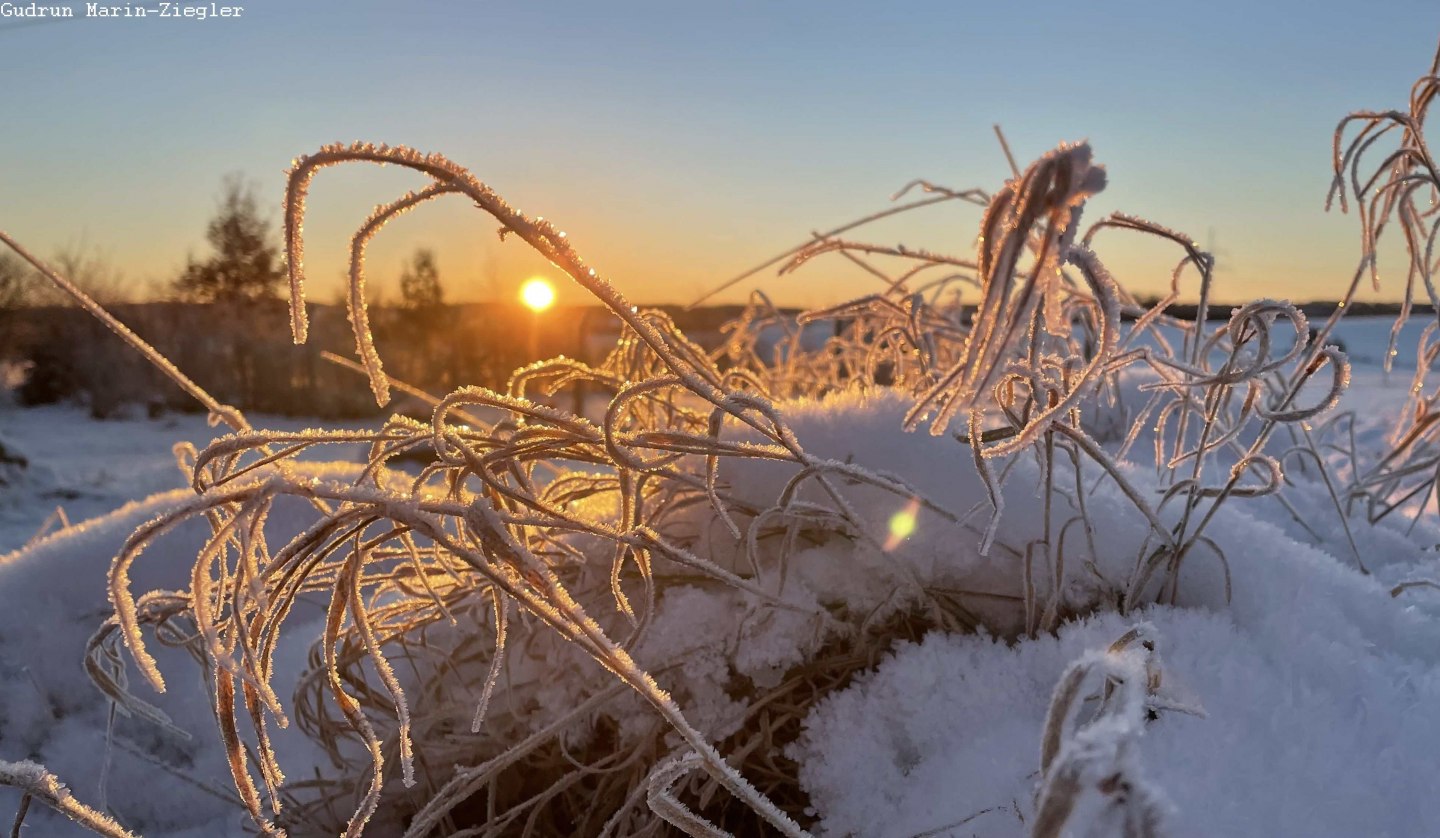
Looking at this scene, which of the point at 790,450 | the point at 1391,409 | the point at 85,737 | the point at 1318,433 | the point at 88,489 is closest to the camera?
the point at 790,450

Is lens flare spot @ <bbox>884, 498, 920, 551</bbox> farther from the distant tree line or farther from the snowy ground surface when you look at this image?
the distant tree line

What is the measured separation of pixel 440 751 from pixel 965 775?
0.51 metres

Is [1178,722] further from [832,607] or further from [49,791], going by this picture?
[49,791]

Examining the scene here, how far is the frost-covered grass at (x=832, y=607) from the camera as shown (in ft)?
1.55

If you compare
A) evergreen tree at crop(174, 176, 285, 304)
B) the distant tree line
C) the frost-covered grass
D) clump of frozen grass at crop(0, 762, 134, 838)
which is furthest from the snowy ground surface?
evergreen tree at crop(174, 176, 285, 304)

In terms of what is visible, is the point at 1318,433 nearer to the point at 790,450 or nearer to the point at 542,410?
the point at 790,450

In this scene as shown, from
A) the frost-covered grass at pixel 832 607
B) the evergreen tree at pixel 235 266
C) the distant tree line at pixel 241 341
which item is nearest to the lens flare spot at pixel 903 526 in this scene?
the frost-covered grass at pixel 832 607

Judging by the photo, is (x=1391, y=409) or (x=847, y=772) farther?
(x=1391, y=409)

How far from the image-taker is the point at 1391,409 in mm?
4438

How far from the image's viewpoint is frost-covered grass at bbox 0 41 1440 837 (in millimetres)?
471

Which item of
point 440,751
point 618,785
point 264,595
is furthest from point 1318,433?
point 264,595

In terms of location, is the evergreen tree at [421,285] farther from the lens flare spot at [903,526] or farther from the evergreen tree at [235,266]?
the lens flare spot at [903,526]

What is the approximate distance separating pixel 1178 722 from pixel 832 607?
304 millimetres

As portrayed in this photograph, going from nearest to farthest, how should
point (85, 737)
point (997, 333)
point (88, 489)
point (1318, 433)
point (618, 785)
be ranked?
point (997, 333), point (618, 785), point (85, 737), point (1318, 433), point (88, 489)
